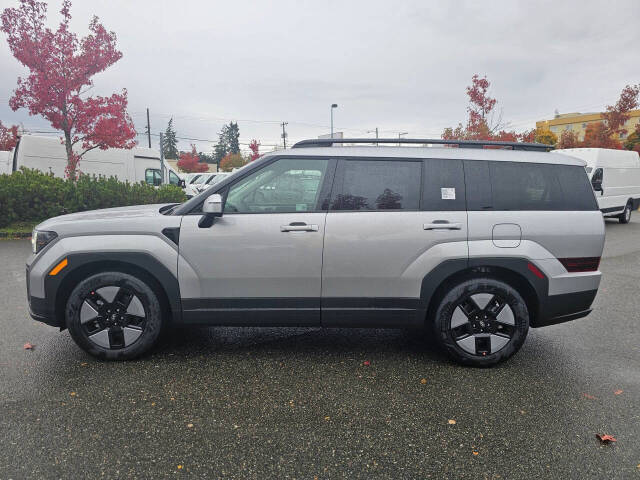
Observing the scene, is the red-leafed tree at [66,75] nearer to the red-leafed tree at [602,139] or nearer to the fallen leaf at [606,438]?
the fallen leaf at [606,438]

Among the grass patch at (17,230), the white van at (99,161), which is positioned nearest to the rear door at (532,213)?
the grass patch at (17,230)

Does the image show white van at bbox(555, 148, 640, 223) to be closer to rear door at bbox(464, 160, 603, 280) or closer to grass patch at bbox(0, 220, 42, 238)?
rear door at bbox(464, 160, 603, 280)

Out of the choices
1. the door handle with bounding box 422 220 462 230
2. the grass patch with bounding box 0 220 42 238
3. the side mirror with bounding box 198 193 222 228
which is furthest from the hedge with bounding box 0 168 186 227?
the door handle with bounding box 422 220 462 230

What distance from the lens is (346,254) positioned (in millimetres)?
3607

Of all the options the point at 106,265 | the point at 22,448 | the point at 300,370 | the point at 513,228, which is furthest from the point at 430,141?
the point at 22,448

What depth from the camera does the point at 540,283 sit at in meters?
3.67

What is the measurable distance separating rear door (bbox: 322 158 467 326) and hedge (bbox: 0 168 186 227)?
10659 mm

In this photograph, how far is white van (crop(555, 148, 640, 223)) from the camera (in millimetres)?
14453

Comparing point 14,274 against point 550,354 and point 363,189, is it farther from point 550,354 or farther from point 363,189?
point 550,354

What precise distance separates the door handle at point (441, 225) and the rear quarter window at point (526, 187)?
0.20 metres

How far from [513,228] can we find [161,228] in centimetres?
282

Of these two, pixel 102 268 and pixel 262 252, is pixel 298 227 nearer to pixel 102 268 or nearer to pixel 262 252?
pixel 262 252

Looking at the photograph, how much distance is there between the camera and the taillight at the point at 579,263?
3.69 m

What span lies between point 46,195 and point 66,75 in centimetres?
450
